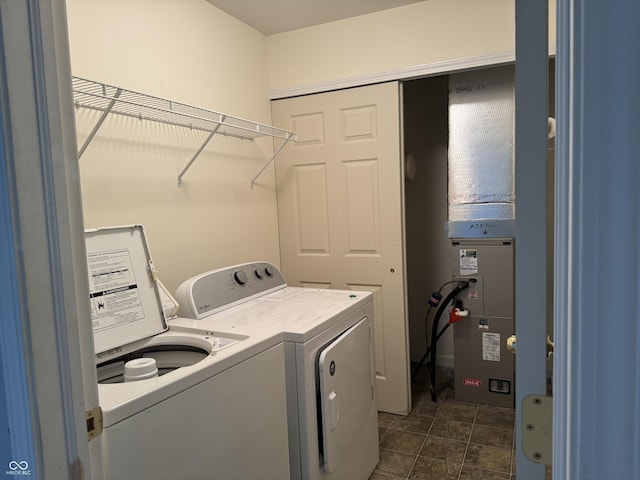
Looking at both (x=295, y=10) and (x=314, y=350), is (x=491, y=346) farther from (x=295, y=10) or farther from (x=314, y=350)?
(x=295, y=10)

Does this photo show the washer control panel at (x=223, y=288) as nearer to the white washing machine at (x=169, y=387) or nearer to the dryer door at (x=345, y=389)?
the white washing machine at (x=169, y=387)

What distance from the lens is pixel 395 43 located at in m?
2.61

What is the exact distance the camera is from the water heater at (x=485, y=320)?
9.16 feet

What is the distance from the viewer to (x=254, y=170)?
2754mm

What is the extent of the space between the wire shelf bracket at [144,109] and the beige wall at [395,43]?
1.81 ft

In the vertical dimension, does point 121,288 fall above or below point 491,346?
above

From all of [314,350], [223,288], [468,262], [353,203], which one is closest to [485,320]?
[468,262]

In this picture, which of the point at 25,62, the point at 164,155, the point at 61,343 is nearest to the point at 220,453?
the point at 61,343

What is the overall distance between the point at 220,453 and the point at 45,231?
869mm

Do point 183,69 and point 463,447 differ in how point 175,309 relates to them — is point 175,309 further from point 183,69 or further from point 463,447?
point 463,447

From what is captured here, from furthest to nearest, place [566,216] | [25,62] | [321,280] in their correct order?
[321,280]
[25,62]
[566,216]

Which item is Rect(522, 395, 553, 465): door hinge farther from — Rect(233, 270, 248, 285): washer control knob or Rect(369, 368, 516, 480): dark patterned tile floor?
Rect(369, 368, 516, 480): dark patterned tile floor

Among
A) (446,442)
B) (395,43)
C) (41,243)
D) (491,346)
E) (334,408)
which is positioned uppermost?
(395,43)

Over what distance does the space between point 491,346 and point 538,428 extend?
2417 mm
